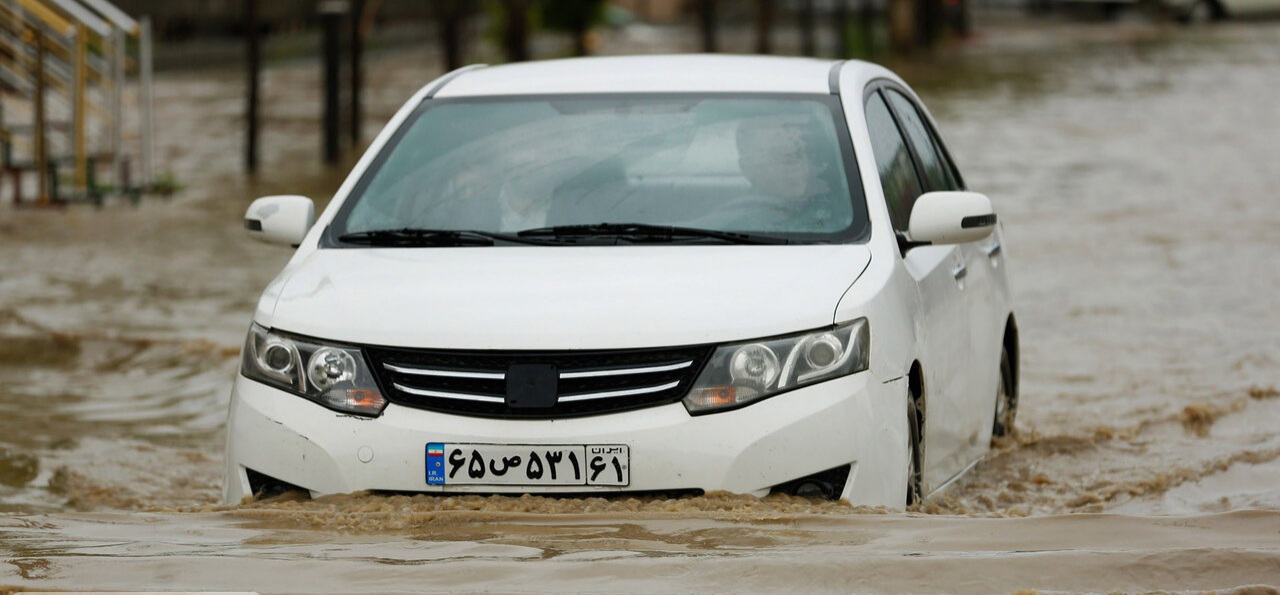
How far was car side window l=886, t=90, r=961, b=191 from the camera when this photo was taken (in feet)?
22.9

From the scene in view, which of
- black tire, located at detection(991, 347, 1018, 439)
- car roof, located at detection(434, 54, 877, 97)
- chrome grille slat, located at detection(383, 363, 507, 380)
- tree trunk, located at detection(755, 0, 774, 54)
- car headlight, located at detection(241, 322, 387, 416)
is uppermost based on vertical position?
car roof, located at detection(434, 54, 877, 97)

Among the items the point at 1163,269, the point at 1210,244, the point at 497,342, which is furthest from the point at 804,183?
the point at 1210,244

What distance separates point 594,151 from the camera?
626 centimetres

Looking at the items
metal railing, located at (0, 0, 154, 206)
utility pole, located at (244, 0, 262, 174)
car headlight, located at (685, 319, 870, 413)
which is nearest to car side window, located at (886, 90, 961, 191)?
car headlight, located at (685, 319, 870, 413)

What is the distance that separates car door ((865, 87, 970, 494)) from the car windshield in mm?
212

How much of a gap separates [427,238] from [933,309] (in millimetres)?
1403

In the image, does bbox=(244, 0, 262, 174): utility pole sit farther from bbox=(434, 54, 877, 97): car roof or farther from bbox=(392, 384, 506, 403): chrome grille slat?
bbox=(392, 384, 506, 403): chrome grille slat

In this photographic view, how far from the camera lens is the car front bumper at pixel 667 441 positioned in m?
5.00

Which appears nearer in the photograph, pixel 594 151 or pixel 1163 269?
pixel 594 151

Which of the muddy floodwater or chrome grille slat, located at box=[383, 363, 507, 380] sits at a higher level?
chrome grille slat, located at box=[383, 363, 507, 380]

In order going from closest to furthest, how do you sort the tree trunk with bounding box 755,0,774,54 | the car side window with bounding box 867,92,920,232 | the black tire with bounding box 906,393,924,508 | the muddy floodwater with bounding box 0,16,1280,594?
the muddy floodwater with bounding box 0,16,1280,594 → the black tire with bounding box 906,393,924,508 → the car side window with bounding box 867,92,920,232 → the tree trunk with bounding box 755,0,774,54

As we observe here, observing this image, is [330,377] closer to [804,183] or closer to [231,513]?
[231,513]

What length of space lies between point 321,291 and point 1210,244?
1106cm

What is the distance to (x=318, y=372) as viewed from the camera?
17.1 ft
